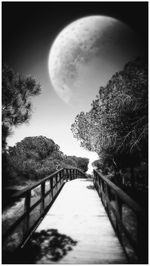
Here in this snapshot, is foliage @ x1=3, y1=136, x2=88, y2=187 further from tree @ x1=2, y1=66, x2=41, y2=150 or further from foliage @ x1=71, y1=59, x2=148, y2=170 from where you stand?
foliage @ x1=71, y1=59, x2=148, y2=170

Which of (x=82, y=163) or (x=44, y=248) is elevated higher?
(x=44, y=248)

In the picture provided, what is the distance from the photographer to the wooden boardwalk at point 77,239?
311cm

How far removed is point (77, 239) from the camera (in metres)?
3.76

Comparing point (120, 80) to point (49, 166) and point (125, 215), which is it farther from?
point (49, 166)

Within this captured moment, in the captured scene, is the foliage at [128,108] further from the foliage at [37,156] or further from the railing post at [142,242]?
the foliage at [37,156]

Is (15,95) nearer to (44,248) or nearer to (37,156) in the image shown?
(44,248)

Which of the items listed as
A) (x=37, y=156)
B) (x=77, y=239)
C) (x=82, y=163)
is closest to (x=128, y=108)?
(x=77, y=239)

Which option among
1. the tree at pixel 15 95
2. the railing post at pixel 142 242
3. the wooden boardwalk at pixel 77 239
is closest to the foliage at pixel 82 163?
the tree at pixel 15 95

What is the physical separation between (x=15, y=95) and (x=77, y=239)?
7.55 m

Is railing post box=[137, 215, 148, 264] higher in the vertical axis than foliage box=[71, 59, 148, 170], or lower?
lower

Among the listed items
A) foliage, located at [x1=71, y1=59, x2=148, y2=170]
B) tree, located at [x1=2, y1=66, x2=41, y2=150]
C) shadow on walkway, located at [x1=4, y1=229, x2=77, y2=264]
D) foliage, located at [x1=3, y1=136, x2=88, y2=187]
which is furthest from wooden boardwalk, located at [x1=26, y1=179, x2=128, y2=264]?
foliage, located at [x1=3, y1=136, x2=88, y2=187]

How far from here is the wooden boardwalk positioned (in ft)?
10.2

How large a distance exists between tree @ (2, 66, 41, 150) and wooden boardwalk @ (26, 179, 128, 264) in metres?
5.03

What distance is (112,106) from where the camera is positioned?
785 centimetres
